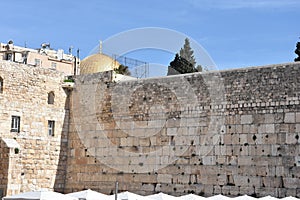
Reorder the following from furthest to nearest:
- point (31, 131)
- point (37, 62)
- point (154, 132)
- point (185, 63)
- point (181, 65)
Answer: point (37, 62), point (185, 63), point (181, 65), point (31, 131), point (154, 132)

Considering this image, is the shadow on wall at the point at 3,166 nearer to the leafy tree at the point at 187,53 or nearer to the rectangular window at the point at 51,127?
the rectangular window at the point at 51,127

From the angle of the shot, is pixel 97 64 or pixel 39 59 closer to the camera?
pixel 97 64

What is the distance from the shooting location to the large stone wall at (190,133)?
58.5ft

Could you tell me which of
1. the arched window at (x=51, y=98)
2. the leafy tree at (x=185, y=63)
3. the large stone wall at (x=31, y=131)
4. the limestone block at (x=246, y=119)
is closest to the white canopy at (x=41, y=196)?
the large stone wall at (x=31, y=131)

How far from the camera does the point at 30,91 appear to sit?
72.2 feet

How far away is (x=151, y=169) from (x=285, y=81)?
5789 mm

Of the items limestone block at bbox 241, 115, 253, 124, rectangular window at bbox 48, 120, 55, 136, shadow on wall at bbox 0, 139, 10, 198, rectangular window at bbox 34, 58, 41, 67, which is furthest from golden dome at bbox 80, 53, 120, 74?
limestone block at bbox 241, 115, 253, 124

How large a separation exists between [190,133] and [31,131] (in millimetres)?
6309

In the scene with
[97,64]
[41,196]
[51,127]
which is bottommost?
[41,196]

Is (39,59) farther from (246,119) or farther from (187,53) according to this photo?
(246,119)

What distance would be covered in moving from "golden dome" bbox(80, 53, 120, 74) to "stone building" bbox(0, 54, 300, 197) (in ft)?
28.1

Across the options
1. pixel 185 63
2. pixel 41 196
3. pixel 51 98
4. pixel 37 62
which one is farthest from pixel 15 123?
pixel 37 62

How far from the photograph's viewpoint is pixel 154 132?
20.7 m

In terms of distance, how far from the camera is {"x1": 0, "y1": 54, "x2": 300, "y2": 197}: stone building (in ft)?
59.0
